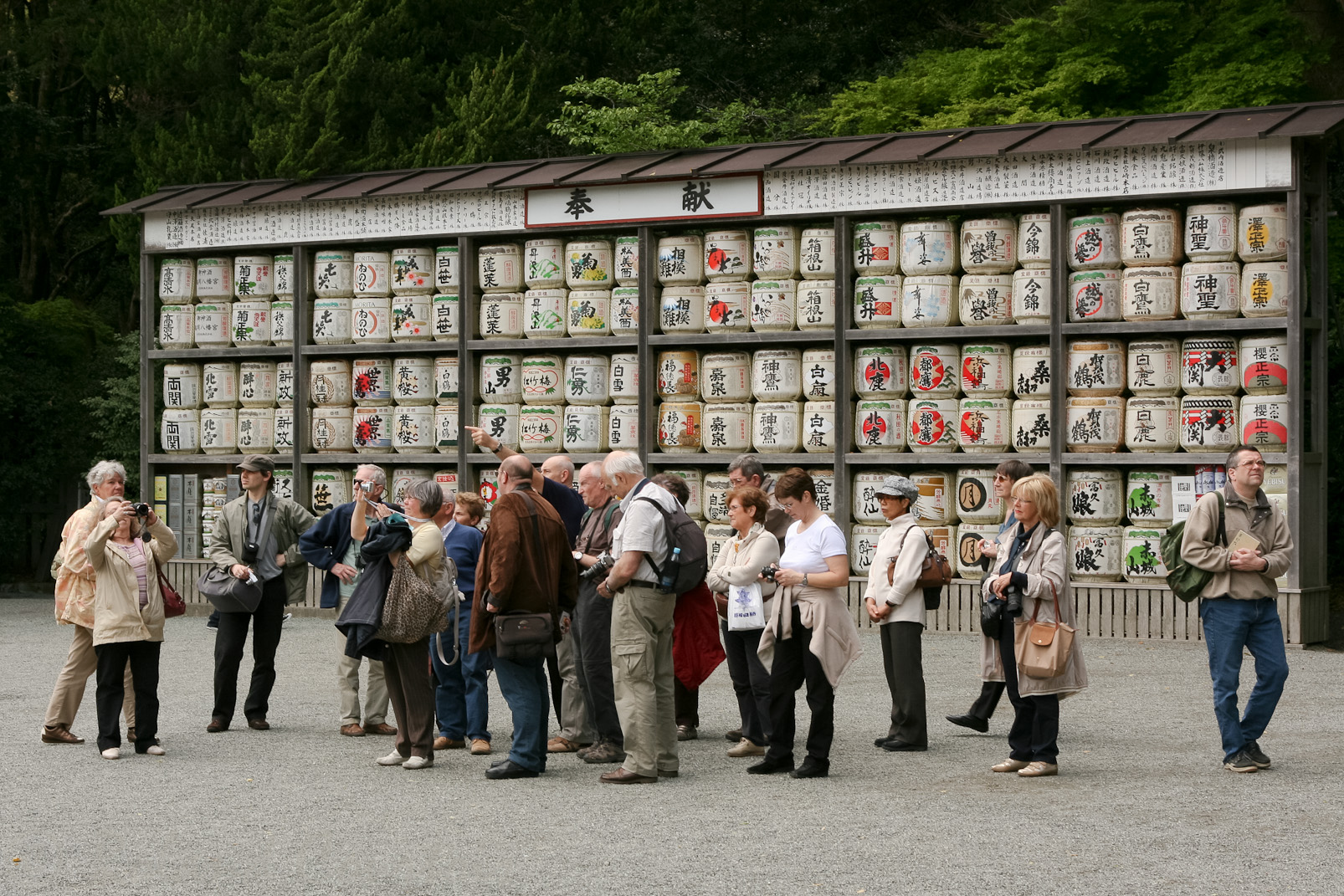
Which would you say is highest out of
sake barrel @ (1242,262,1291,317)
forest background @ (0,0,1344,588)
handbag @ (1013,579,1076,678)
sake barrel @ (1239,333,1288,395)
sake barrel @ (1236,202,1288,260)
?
forest background @ (0,0,1344,588)

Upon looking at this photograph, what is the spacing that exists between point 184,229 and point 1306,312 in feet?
39.9

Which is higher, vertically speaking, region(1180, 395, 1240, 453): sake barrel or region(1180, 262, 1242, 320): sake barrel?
region(1180, 262, 1242, 320): sake barrel

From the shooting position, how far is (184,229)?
1917 cm

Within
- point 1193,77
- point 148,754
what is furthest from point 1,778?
point 1193,77

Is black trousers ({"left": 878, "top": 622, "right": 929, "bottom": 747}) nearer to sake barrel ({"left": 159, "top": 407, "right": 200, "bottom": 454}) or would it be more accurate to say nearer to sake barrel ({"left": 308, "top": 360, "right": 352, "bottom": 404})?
sake barrel ({"left": 308, "top": 360, "right": 352, "bottom": 404})

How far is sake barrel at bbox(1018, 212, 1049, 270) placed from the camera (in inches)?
600

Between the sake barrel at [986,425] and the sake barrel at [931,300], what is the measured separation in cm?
83

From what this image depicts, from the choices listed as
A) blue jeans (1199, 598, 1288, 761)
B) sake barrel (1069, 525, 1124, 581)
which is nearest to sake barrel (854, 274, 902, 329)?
sake barrel (1069, 525, 1124, 581)

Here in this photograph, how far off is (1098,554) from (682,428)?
169 inches

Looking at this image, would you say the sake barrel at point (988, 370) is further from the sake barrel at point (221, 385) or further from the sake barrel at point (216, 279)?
the sake barrel at point (216, 279)

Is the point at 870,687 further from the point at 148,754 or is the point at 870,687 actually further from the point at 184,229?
the point at 184,229

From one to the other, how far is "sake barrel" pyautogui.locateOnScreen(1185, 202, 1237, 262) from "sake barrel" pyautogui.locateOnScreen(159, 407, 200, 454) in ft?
36.5

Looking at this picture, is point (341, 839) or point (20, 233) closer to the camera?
point (341, 839)

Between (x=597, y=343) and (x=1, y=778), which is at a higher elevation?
(x=597, y=343)
